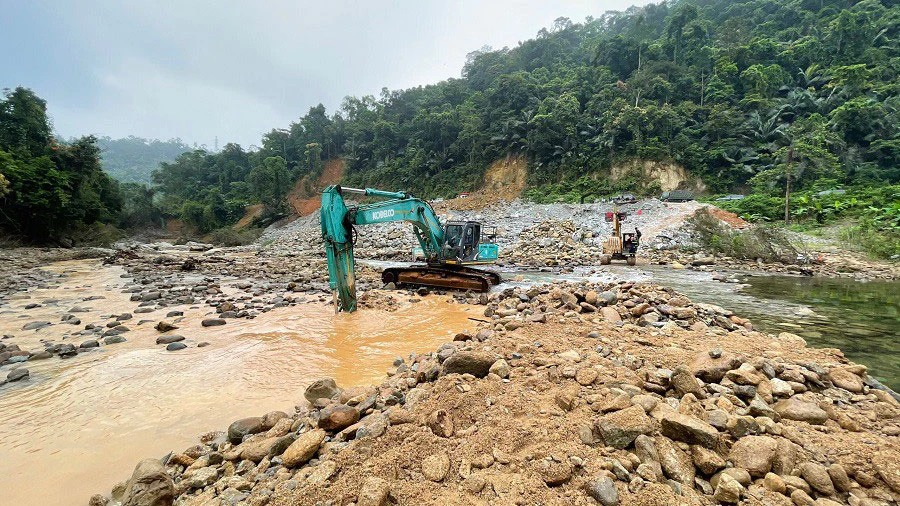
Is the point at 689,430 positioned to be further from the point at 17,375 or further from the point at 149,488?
the point at 17,375

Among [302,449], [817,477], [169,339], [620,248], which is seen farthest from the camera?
[620,248]

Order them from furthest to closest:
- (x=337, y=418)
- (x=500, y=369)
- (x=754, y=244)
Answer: (x=754, y=244)
(x=500, y=369)
(x=337, y=418)

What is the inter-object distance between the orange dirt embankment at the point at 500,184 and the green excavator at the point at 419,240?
934 inches

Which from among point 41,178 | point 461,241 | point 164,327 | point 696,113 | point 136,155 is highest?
point 136,155

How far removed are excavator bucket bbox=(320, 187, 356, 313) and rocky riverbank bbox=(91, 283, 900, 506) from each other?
4.45 meters

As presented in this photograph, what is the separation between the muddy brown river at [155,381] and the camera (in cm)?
307

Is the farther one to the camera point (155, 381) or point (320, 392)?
point (155, 381)

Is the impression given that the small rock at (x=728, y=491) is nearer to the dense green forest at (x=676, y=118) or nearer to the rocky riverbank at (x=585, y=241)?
the rocky riverbank at (x=585, y=241)

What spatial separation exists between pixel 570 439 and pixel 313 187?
60889 mm

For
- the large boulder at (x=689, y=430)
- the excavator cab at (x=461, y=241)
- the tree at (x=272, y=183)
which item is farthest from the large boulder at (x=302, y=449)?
the tree at (x=272, y=183)

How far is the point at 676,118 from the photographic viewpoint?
3306 cm

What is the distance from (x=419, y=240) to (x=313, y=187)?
2044 inches

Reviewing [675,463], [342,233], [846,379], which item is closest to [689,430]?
[675,463]

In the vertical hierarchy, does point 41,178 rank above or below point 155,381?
above
